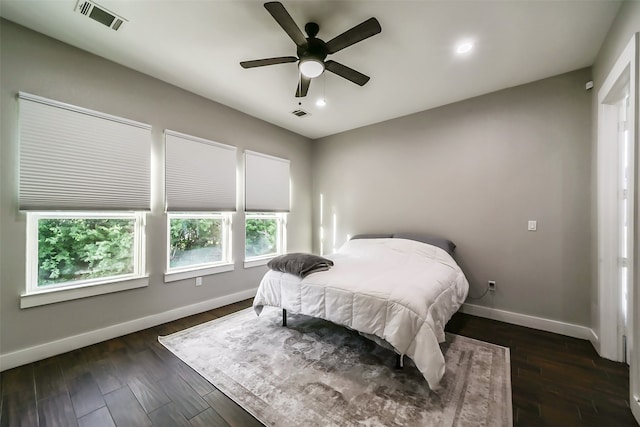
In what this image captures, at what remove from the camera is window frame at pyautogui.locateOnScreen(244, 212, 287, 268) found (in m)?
3.87

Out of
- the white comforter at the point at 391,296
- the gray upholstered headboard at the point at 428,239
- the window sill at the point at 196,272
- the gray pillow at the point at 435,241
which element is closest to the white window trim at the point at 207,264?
the window sill at the point at 196,272

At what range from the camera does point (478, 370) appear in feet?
6.53

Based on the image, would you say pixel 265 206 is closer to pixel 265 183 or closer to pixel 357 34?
pixel 265 183

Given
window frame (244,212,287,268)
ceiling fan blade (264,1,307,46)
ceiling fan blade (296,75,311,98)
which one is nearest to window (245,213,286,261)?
window frame (244,212,287,268)

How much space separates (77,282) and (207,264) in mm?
1283

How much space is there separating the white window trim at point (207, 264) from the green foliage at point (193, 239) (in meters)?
0.05

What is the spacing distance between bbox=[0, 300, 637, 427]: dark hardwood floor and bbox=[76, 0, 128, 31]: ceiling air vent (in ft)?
9.26

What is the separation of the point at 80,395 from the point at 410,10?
366cm

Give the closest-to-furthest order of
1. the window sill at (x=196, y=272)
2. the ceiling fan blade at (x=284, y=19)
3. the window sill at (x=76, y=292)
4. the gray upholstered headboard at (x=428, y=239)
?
the ceiling fan blade at (x=284, y=19) < the window sill at (x=76, y=292) < the window sill at (x=196, y=272) < the gray upholstered headboard at (x=428, y=239)

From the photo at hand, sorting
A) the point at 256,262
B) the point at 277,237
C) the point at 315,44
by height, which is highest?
the point at 315,44

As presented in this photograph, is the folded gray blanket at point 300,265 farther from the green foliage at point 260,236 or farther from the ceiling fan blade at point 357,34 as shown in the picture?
the ceiling fan blade at point 357,34

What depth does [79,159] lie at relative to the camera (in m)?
2.36

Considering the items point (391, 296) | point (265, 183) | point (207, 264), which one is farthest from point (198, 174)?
point (391, 296)

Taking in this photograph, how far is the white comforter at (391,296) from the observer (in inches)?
69.1
